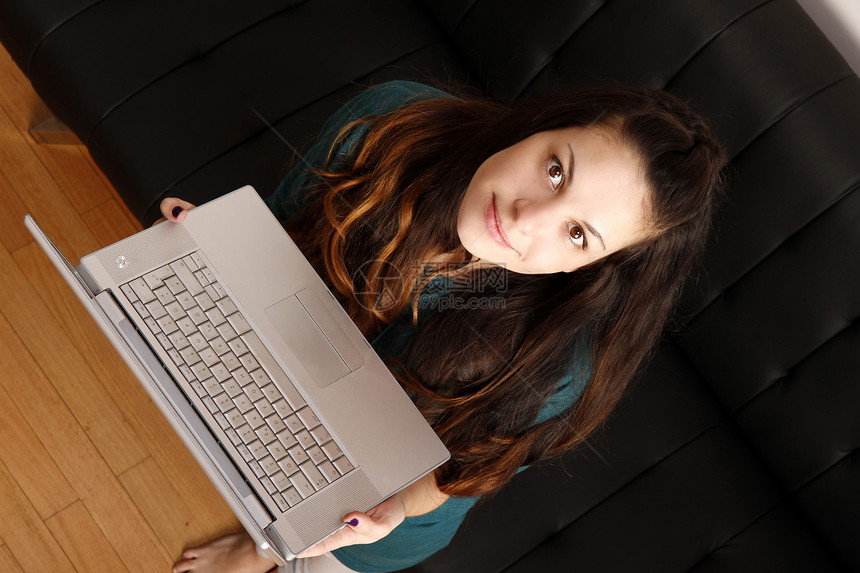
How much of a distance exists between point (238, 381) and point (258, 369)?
0.11ft

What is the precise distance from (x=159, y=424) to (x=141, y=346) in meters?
0.69

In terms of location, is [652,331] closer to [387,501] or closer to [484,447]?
[484,447]

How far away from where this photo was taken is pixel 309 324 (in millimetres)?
947

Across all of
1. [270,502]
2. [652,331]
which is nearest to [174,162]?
[270,502]

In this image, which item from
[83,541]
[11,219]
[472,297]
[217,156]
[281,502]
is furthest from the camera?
[11,219]

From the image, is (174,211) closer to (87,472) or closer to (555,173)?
(555,173)

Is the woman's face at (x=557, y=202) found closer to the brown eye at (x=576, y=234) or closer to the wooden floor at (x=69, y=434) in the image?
the brown eye at (x=576, y=234)

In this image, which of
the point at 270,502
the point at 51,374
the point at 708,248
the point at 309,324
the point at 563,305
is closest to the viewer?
the point at 270,502

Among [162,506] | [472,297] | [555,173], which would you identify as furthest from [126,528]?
[555,173]

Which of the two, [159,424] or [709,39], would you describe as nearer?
[709,39]

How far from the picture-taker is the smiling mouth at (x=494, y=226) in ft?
2.94

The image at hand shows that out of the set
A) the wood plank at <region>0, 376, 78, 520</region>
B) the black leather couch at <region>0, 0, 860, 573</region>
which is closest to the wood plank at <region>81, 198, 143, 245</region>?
the black leather couch at <region>0, 0, 860, 573</region>

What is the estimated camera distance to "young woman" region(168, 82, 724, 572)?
3.42 ft

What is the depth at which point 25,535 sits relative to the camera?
1.34m
